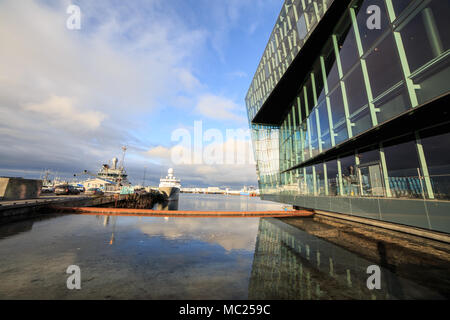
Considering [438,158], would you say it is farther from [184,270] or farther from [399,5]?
[184,270]

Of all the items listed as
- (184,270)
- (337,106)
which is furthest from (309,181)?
(184,270)

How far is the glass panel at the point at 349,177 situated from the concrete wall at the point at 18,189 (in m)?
28.2

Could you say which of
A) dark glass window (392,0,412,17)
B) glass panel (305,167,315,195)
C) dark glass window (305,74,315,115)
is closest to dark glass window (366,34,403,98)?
dark glass window (392,0,412,17)

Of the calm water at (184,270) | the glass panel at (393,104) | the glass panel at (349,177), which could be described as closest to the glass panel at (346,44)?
the glass panel at (393,104)

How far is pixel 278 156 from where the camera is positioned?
24.8m

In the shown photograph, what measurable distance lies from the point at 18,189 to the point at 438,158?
101 ft

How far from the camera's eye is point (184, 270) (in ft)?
15.5

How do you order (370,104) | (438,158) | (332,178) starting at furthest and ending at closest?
(332,178), (370,104), (438,158)

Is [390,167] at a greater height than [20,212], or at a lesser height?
greater

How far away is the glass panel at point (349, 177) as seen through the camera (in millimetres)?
10702
